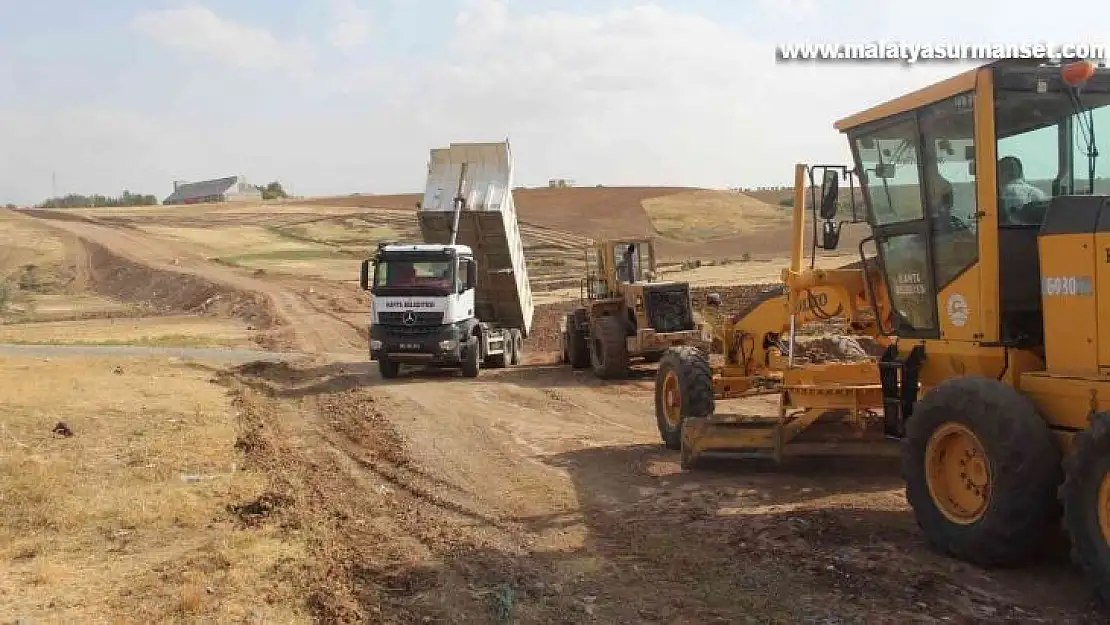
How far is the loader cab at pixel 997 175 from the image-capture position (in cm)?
659

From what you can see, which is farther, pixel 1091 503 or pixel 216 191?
pixel 216 191

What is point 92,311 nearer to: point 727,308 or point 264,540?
point 727,308

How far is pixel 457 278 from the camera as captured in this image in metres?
19.2

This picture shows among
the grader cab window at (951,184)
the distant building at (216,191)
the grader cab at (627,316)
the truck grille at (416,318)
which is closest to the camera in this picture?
the grader cab window at (951,184)

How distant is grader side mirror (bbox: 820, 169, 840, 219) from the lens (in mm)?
7793

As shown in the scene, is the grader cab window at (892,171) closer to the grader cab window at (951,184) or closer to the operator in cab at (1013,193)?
the grader cab window at (951,184)

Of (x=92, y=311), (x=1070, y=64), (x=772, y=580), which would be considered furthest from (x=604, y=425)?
(x=92, y=311)

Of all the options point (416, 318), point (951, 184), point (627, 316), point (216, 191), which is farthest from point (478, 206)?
point (216, 191)

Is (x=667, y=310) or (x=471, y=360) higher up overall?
(x=667, y=310)

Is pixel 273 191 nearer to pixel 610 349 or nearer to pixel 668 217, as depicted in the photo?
pixel 668 217

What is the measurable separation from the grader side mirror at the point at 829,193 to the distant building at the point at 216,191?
10900 cm

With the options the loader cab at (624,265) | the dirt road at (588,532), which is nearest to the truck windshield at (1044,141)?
the dirt road at (588,532)

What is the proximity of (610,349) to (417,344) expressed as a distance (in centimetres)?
364

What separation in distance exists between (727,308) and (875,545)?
22653 mm
